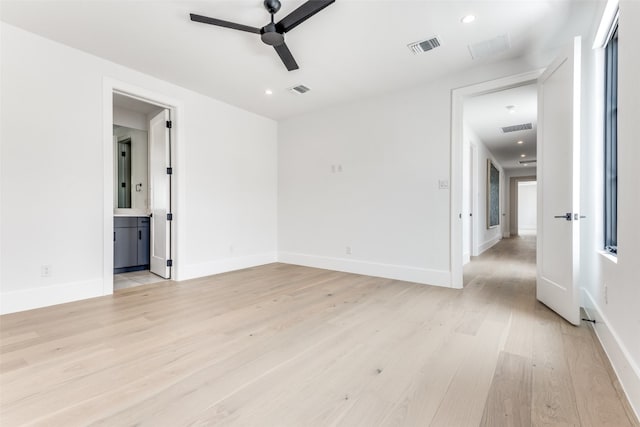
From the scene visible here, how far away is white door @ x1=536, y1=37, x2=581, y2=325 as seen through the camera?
236 cm

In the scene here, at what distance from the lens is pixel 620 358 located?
5.26ft

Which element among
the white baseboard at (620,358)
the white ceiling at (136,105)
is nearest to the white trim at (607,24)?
the white baseboard at (620,358)

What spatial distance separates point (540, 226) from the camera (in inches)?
114

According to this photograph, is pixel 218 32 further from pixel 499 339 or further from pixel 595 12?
pixel 499 339

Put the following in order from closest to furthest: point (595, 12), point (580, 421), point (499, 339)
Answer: point (580, 421)
point (499, 339)
point (595, 12)

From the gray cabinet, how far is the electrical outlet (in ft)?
5.07

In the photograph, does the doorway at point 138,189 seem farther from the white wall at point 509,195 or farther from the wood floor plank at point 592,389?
the white wall at point 509,195

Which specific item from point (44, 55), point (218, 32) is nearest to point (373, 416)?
→ point (218, 32)

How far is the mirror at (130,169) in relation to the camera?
5.06 m

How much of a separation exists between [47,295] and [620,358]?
4402mm

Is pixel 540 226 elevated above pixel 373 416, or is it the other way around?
pixel 540 226

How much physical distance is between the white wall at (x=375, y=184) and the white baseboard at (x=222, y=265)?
1.10 ft

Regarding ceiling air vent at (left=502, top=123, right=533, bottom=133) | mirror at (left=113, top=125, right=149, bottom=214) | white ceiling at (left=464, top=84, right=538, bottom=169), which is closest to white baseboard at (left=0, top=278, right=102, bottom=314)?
mirror at (left=113, top=125, right=149, bottom=214)

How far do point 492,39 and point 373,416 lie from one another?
325 cm
